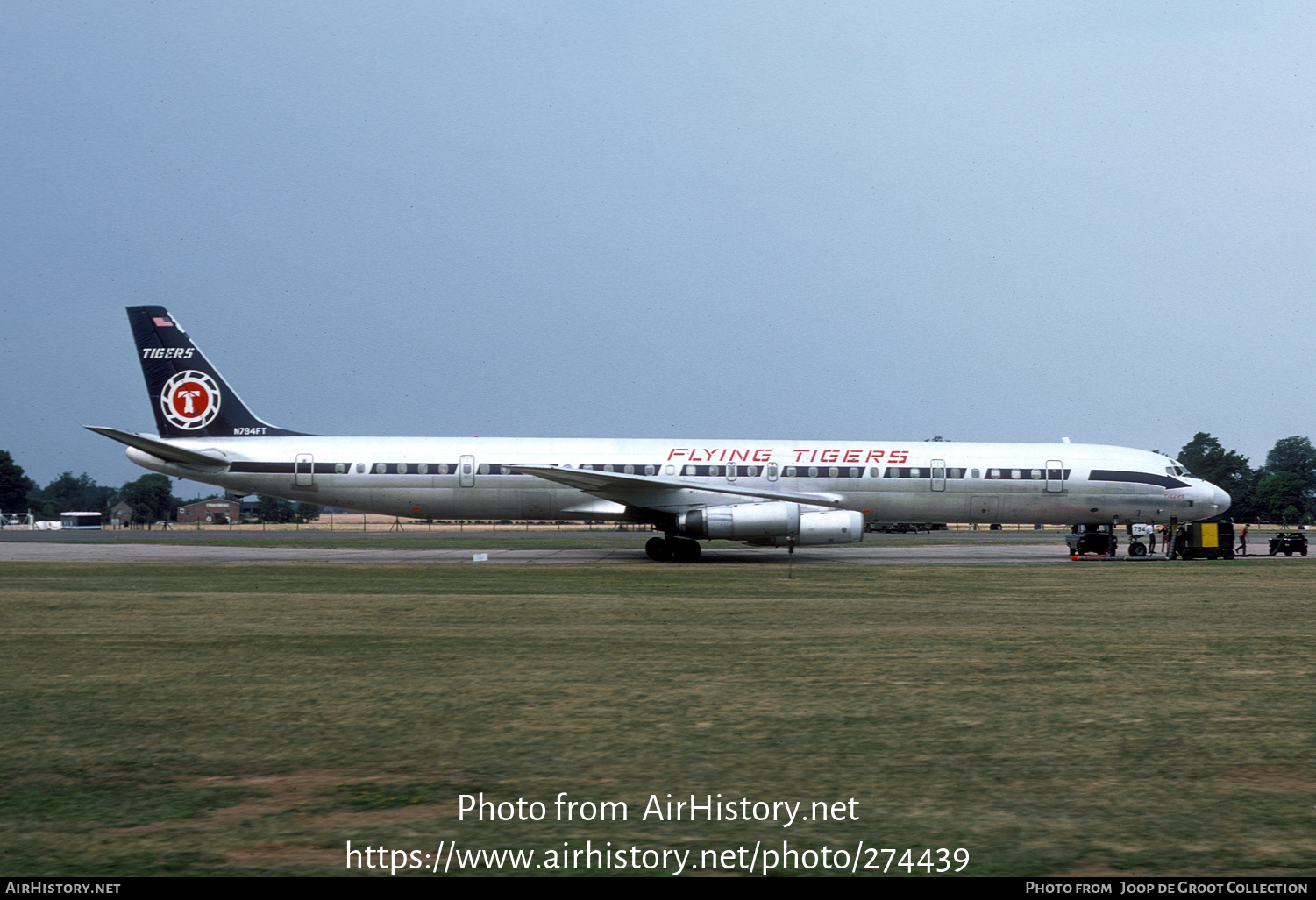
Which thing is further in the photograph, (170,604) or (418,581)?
(418,581)

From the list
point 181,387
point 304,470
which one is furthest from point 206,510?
point 304,470

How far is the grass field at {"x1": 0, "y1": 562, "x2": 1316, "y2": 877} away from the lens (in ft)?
15.1

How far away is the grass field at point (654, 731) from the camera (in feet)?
15.1

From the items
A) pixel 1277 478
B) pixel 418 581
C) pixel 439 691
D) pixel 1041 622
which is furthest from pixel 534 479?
pixel 1277 478

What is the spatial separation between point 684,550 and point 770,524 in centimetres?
289

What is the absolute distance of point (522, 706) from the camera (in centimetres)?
762

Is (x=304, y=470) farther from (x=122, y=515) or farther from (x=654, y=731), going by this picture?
(x=122, y=515)

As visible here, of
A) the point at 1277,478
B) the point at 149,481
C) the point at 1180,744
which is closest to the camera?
the point at 1180,744

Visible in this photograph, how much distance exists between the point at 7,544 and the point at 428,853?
4112 centimetres

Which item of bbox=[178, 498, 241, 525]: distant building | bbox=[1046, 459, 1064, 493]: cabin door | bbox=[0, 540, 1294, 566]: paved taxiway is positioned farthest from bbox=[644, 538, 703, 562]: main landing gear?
bbox=[178, 498, 241, 525]: distant building

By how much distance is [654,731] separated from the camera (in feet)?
22.0

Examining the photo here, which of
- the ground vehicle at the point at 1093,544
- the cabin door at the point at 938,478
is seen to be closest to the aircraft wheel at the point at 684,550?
the cabin door at the point at 938,478
